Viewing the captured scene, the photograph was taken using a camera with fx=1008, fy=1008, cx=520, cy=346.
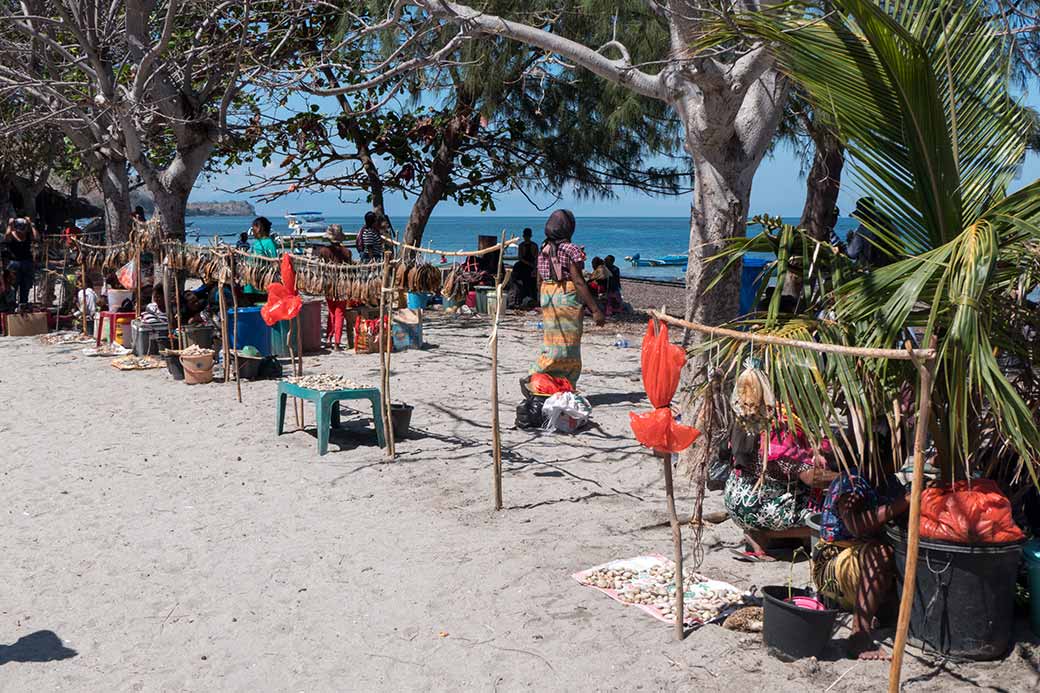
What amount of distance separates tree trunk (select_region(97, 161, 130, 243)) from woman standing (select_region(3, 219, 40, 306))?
1.10 m

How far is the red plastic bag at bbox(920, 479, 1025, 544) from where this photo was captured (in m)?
3.82

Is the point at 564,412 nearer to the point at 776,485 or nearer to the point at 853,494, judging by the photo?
the point at 776,485

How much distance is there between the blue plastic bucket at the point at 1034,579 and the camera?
4062mm

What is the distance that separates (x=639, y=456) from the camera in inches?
291

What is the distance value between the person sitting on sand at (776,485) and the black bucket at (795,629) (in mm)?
811

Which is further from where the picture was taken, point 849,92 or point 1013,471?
point 1013,471

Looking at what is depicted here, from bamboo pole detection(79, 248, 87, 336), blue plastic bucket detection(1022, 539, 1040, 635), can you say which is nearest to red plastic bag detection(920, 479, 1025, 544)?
blue plastic bucket detection(1022, 539, 1040, 635)

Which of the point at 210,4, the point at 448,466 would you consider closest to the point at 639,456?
the point at 448,466

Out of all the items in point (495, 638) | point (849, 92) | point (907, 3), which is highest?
point (907, 3)

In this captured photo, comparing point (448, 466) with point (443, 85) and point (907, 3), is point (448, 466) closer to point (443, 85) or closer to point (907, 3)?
point (907, 3)

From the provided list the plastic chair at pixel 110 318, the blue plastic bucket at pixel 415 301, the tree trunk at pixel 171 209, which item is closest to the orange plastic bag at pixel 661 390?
the plastic chair at pixel 110 318

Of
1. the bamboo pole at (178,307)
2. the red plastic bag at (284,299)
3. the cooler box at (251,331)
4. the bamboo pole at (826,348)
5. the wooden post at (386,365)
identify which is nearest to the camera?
the bamboo pole at (826,348)

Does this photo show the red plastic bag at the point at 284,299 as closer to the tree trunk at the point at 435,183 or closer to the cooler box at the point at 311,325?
the cooler box at the point at 311,325

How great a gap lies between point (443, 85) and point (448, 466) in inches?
312
